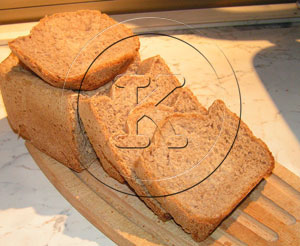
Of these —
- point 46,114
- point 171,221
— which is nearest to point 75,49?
point 46,114

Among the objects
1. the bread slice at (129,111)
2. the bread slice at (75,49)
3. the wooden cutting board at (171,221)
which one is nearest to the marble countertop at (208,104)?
the wooden cutting board at (171,221)

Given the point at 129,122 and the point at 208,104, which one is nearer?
the point at 129,122

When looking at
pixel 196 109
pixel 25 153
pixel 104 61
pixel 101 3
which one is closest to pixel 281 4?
pixel 101 3

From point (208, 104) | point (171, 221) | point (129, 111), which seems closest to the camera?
point (171, 221)

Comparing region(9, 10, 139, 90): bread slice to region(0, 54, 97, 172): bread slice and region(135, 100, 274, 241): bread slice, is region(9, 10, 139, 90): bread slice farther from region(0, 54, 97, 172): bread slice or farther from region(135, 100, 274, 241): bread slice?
region(135, 100, 274, 241): bread slice

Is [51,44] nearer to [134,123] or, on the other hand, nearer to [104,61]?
[104,61]

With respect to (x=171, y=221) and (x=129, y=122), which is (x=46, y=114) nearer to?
(x=129, y=122)
